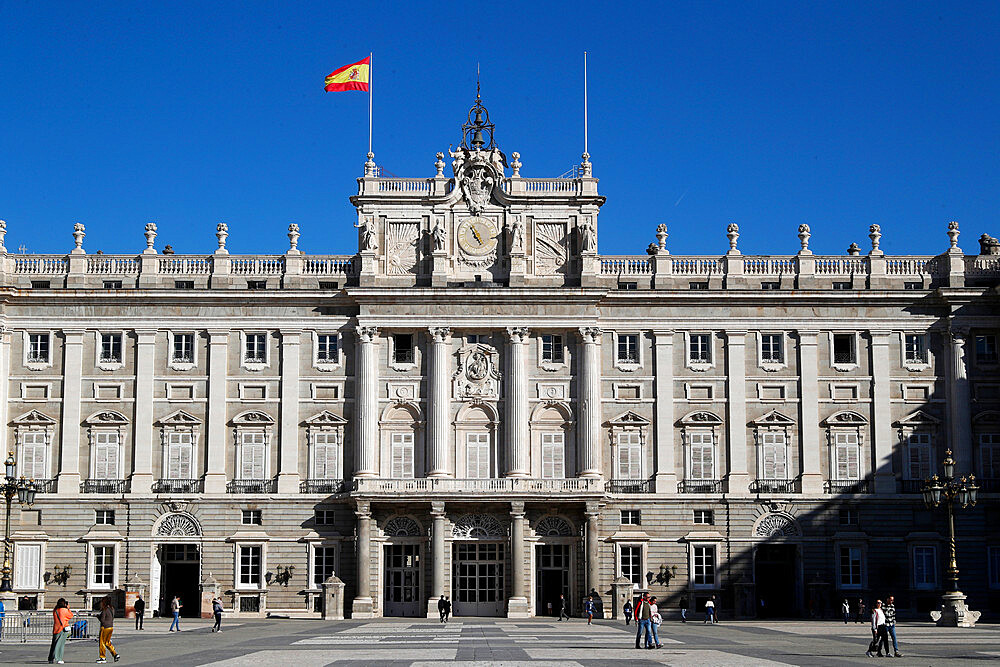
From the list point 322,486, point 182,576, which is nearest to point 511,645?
point 322,486

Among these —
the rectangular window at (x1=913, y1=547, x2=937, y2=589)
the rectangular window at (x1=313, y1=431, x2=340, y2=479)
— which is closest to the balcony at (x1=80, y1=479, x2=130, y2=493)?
the rectangular window at (x1=313, y1=431, x2=340, y2=479)

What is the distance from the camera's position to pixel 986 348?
65000 mm

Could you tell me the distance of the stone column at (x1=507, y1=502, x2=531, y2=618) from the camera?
61156 millimetres

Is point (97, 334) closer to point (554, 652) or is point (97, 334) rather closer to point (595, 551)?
point (595, 551)

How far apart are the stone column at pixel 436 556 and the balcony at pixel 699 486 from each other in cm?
1143

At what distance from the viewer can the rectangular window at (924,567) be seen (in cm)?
6306

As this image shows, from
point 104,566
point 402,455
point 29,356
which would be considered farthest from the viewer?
point 29,356

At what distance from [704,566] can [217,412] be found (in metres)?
24.0

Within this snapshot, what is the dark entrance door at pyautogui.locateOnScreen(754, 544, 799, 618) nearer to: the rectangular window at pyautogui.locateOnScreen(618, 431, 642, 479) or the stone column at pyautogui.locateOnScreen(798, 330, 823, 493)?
the stone column at pyautogui.locateOnScreen(798, 330, 823, 493)

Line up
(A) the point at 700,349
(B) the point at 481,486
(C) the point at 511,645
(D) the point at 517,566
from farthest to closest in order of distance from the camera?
(A) the point at 700,349 → (B) the point at 481,486 → (D) the point at 517,566 → (C) the point at 511,645

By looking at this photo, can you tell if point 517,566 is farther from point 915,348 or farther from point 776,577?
point 915,348

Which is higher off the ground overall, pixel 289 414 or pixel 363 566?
pixel 289 414

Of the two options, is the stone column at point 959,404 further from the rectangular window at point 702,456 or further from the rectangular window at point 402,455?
the rectangular window at point 402,455

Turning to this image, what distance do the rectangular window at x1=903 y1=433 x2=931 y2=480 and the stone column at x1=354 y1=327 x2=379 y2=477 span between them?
25183mm
